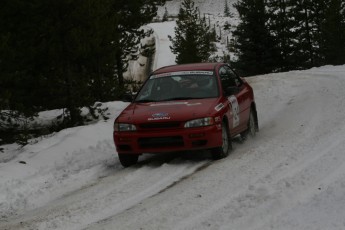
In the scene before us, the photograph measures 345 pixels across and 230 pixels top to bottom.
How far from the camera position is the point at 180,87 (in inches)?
387

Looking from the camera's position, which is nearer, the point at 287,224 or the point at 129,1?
the point at 287,224

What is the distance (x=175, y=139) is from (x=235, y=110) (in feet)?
6.10

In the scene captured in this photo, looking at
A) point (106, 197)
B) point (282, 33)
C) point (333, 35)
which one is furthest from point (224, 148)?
point (333, 35)

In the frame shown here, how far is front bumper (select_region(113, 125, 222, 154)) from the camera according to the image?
860cm

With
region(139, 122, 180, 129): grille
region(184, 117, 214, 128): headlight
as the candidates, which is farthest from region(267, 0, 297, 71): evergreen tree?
region(139, 122, 180, 129): grille

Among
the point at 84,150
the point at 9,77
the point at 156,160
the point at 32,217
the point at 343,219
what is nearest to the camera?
the point at 343,219

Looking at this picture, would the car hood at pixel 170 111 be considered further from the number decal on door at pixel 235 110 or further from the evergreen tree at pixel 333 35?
the evergreen tree at pixel 333 35

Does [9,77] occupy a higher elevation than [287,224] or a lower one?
higher

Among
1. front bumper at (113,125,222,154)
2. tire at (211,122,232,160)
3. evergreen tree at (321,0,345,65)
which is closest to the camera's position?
front bumper at (113,125,222,154)

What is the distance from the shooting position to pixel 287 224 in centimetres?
512

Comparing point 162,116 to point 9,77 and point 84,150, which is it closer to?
point 84,150

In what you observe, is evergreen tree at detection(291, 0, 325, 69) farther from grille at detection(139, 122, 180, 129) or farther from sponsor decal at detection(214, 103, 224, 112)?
grille at detection(139, 122, 180, 129)

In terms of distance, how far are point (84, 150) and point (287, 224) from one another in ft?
20.8

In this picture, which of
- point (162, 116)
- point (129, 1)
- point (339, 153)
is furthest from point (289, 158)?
point (129, 1)
